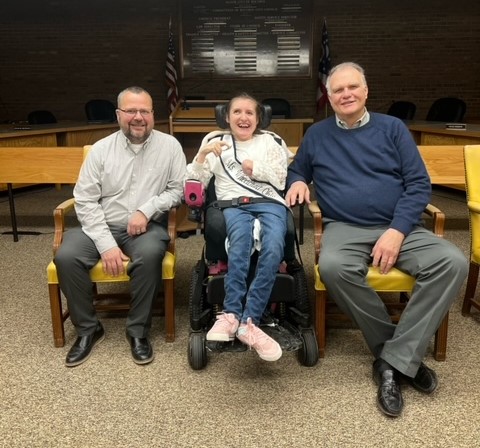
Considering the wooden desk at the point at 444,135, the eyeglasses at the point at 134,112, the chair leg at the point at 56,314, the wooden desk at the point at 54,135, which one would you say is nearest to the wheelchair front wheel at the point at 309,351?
the chair leg at the point at 56,314

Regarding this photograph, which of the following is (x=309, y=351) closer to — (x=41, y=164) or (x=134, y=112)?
(x=134, y=112)

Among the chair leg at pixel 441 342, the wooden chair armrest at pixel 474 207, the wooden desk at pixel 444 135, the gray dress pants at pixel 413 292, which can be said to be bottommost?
the chair leg at pixel 441 342

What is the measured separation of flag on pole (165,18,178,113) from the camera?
7723mm

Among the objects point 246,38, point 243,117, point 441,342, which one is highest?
point 246,38

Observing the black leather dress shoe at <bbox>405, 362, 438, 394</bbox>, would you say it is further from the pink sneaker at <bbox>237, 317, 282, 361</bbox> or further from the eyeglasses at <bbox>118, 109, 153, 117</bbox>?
the eyeglasses at <bbox>118, 109, 153, 117</bbox>

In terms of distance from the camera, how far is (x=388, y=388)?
1826 mm

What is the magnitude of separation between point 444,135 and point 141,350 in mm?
4089

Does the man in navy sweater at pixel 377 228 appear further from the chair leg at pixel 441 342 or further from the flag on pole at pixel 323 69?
the flag on pole at pixel 323 69

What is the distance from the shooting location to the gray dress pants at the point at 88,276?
2115mm

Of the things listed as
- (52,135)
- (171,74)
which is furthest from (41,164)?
(171,74)

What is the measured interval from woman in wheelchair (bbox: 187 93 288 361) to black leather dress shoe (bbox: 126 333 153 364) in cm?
42

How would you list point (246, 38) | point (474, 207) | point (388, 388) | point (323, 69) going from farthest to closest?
point (246, 38) < point (323, 69) < point (474, 207) < point (388, 388)

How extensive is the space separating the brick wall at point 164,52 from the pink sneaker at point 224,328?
6614 mm

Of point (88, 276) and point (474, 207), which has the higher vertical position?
point (474, 207)
